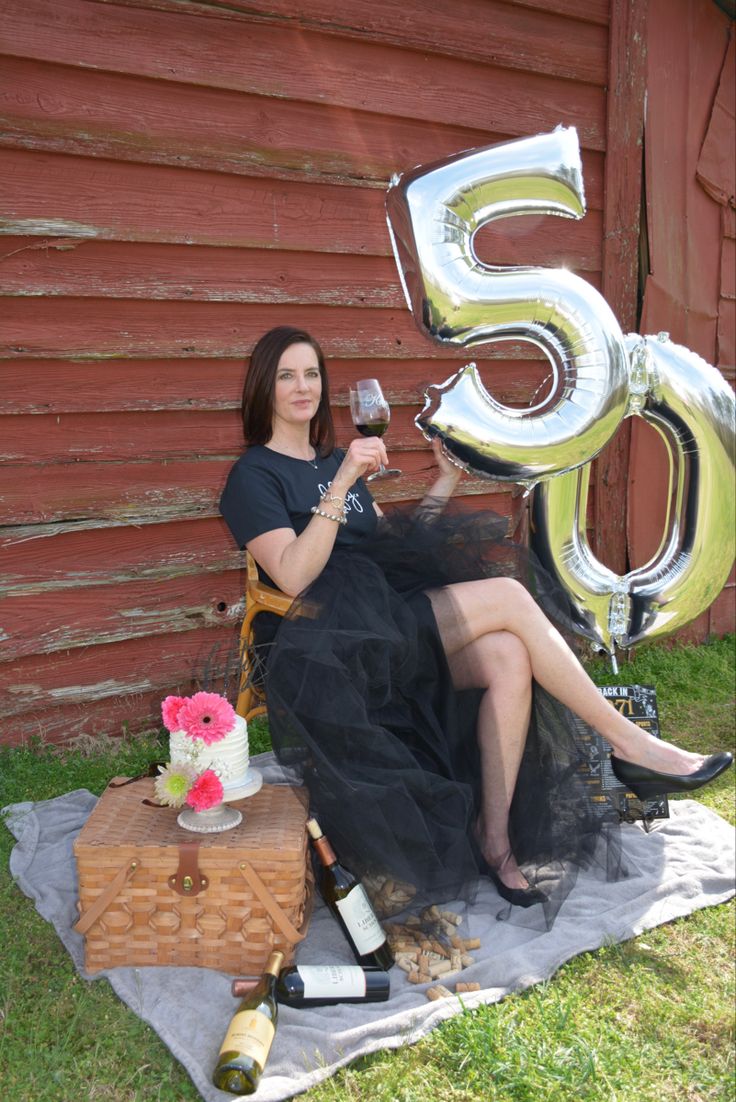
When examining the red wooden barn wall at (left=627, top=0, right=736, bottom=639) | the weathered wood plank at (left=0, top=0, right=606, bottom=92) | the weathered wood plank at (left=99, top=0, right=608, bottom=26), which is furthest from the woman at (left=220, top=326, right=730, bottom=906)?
the red wooden barn wall at (left=627, top=0, right=736, bottom=639)

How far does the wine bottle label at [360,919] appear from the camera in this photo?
2.05 meters

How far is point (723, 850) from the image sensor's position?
2670mm

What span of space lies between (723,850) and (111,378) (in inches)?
91.1

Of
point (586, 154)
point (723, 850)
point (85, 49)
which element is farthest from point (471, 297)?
point (586, 154)

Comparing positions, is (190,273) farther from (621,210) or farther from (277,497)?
(621,210)

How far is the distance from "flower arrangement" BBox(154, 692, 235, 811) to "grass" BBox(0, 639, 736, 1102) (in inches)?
16.8

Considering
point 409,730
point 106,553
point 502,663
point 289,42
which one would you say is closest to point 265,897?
point 409,730

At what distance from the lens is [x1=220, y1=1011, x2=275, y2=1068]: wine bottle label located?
1.73m

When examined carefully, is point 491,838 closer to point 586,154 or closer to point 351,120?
point 351,120

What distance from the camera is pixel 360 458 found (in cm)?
234

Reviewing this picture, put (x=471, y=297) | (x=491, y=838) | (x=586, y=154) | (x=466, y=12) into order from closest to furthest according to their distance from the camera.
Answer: (x=471, y=297) → (x=491, y=838) → (x=466, y=12) → (x=586, y=154)

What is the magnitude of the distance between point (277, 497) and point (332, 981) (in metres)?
1.20

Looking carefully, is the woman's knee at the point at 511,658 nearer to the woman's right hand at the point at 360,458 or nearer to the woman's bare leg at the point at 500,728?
the woman's bare leg at the point at 500,728

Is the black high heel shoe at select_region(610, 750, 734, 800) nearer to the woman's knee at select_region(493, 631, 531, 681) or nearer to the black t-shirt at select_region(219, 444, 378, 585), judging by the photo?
the woman's knee at select_region(493, 631, 531, 681)
